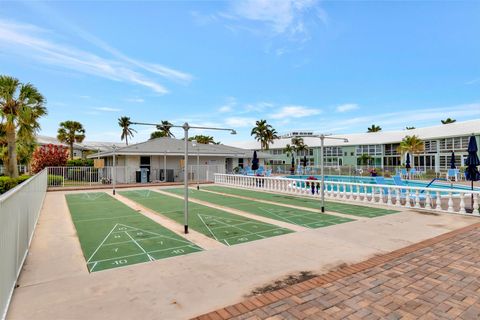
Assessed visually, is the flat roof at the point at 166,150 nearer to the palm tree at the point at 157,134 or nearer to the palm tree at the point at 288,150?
the palm tree at the point at 288,150

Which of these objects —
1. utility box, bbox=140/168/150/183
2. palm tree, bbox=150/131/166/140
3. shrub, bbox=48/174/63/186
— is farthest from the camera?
palm tree, bbox=150/131/166/140

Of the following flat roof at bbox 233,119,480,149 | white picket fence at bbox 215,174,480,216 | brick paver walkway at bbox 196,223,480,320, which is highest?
flat roof at bbox 233,119,480,149

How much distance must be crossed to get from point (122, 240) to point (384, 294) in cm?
621

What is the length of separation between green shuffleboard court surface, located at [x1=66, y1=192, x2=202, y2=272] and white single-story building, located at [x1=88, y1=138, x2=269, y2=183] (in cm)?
1542

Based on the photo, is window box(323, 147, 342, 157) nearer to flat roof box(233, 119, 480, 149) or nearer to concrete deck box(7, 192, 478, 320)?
flat roof box(233, 119, 480, 149)

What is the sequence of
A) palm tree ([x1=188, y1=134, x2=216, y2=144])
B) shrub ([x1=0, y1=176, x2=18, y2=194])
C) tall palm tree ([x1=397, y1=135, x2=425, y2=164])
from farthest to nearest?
palm tree ([x1=188, y1=134, x2=216, y2=144]) < tall palm tree ([x1=397, y1=135, x2=425, y2=164]) < shrub ([x1=0, y1=176, x2=18, y2=194])

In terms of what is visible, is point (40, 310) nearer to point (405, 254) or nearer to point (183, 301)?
point (183, 301)

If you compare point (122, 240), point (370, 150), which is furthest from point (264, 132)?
point (122, 240)

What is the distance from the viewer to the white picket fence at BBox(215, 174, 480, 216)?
11.1 metres

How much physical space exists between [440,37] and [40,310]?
21149mm

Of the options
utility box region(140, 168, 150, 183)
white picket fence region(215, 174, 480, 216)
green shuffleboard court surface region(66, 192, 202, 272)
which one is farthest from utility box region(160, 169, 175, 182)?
green shuffleboard court surface region(66, 192, 202, 272)

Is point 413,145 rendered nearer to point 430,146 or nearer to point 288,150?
point 430,146

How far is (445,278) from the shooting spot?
4.68 m

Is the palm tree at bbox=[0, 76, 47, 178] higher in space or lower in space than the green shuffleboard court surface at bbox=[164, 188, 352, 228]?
higher
